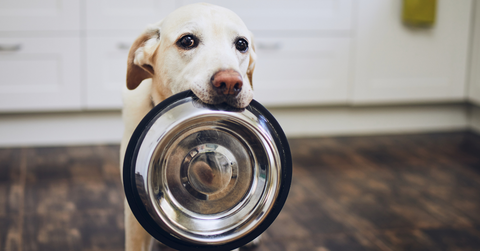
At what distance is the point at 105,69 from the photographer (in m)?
2.14

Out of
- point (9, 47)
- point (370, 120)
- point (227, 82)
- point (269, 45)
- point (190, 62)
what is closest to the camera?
point (227, 82)

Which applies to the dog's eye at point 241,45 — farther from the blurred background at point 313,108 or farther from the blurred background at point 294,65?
the blurred background at point 294,65

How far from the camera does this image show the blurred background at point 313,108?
1436 millimetres

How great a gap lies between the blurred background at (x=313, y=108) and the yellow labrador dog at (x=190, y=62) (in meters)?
0.49

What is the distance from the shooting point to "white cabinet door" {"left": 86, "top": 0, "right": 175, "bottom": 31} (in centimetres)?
208

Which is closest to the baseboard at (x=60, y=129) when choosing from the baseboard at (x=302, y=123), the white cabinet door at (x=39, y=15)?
the baseboard at (x=302, y=123)

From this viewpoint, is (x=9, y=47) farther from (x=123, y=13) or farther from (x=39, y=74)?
(x=123, y=13)

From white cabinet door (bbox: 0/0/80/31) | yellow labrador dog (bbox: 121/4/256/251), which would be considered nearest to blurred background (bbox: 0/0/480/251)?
white cabinet door (bbox: 0/0/80/31)

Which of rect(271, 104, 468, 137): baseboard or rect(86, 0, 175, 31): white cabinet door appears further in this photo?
rect(271, 104, 468, 137): baseboard

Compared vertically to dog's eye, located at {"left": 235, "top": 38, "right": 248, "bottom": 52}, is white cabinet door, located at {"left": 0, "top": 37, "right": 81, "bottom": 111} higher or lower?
lower

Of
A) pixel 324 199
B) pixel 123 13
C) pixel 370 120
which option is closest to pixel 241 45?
pixel 324 199

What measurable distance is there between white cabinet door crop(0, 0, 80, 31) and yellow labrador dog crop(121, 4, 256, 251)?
1.24m

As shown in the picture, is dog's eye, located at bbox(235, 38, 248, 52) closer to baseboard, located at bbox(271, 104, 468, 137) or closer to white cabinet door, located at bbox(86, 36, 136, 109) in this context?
white cabinet door, located at bbox(86, 36, 136, 109)

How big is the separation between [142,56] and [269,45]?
141cm
